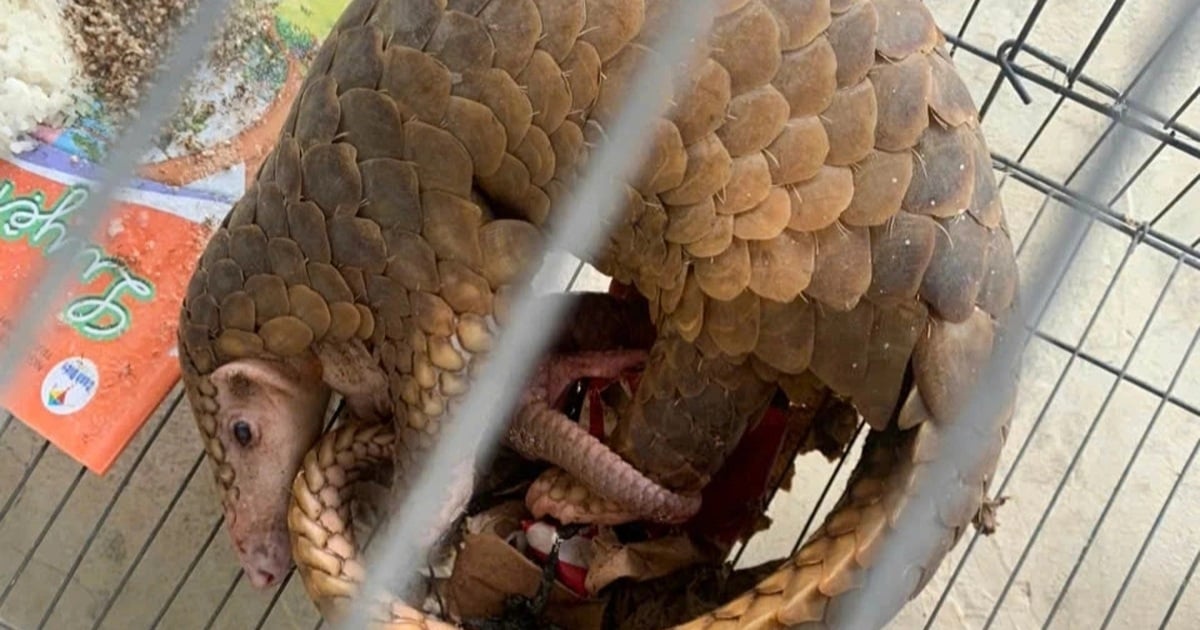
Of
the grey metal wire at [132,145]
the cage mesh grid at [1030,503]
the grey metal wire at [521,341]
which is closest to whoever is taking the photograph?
the grey metal wire at [132,145]

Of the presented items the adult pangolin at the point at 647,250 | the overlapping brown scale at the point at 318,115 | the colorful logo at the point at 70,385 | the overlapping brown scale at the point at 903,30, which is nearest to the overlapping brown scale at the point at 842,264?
the adult pangolin at the point at 647,250

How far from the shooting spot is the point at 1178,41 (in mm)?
336

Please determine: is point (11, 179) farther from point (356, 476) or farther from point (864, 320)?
point (864, 320)

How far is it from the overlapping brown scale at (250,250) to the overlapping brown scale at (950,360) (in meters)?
0.41

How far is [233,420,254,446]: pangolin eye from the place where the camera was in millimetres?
923

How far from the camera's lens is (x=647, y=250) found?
2.65ft

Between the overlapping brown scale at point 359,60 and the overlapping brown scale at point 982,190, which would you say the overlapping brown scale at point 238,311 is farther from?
the overlapping brown scale at point 982,190

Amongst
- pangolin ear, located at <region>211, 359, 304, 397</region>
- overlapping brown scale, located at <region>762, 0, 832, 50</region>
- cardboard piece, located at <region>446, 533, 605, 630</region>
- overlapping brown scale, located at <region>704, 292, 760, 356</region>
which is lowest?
cardboard piece, located at <region>446, 533, 605, 630</region>

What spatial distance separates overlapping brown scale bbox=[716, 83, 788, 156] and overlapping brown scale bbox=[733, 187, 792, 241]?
3 cm

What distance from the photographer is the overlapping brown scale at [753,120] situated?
0.76 meters

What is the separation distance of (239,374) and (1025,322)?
591mm

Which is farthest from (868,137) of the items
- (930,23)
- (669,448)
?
(669,448)

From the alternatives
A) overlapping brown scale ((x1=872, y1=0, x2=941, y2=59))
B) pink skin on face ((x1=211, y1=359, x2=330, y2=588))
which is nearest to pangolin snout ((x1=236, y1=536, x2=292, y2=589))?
pink skin on face ((x1=211, y1=359, x2=330, y2=588))

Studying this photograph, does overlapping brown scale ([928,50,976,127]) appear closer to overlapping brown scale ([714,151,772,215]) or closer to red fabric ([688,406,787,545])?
overlapping brown scale ([714,151,772,215])
